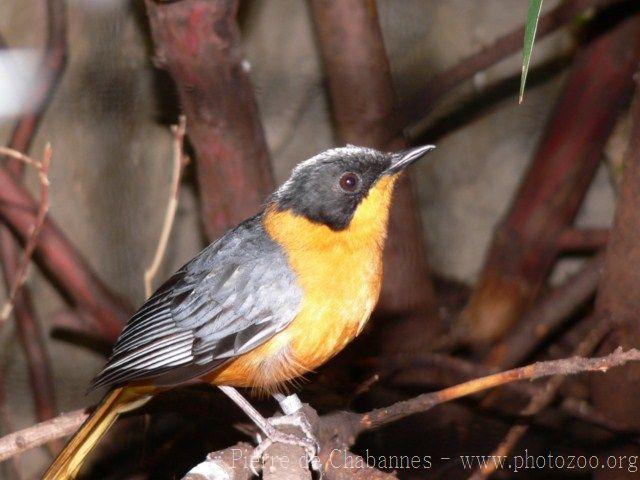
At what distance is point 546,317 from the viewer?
3.71m

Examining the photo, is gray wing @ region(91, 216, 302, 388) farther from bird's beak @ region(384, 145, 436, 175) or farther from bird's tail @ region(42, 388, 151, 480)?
bird's beak @ region(384, 145, 436, 175)

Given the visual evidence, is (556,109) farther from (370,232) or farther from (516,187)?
(370,232)

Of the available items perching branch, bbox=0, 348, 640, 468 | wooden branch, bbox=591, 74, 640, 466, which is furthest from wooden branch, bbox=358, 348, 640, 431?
wooden branch, bbox=591, 74, 640, 466

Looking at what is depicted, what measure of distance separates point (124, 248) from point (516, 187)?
206 centimetres

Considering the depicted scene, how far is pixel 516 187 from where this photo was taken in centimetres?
441

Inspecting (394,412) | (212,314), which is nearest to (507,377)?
(394,412)

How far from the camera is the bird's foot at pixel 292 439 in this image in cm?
217

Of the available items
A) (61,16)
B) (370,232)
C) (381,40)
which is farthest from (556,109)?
(61,16)

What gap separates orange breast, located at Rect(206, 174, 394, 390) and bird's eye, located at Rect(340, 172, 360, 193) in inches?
2.2

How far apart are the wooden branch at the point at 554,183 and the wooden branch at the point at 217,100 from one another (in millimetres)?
1345

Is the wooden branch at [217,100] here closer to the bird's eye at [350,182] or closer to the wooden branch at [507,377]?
the bird's eye at [350,182]

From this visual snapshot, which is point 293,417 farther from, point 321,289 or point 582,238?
point 582,238

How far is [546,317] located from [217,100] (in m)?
1.75

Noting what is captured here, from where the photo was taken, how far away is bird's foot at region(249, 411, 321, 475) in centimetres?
217
